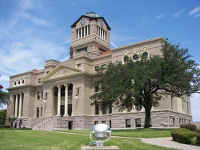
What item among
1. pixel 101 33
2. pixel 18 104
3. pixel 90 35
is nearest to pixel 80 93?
pixel 90 35

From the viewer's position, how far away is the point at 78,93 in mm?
61906

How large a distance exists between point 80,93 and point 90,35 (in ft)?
68.5

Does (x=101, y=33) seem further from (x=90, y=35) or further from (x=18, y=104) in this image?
(x=18, y=104)

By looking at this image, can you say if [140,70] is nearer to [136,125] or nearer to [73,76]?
[136,125]

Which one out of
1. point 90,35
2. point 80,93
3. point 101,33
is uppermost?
point 101,33

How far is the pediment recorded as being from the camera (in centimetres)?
6403

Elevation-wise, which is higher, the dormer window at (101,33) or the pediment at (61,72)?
the dormer window at (101,33)

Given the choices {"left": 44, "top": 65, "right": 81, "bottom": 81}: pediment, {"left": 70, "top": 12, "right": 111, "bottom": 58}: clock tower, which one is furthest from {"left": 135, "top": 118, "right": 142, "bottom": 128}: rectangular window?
{"left": 70, "top": 12, "right": 111, "bottom": 58}: clock tower

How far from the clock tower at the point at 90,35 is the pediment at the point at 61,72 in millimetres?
6911

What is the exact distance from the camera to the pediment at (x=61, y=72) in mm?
64025

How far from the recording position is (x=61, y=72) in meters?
67.2

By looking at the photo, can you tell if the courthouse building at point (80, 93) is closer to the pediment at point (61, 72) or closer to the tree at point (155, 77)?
the pediment at point (61, 72)

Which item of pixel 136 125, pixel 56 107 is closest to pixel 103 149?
pixel 136 125

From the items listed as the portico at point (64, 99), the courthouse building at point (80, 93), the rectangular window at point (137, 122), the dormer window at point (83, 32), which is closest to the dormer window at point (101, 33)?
the courthouse building at point (80, 93)
